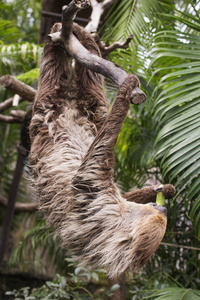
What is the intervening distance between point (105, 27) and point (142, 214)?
2815 millimetres

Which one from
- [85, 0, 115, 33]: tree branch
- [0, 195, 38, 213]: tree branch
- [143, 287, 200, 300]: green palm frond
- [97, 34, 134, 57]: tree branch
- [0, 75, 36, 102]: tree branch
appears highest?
[85, 0, 115, 33]: tree branch

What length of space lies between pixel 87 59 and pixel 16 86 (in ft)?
5.04

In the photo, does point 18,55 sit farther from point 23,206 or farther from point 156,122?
point 23,206

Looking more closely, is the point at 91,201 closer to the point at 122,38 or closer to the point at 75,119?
the point at 75,119

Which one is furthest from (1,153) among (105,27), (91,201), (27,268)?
(91,201)

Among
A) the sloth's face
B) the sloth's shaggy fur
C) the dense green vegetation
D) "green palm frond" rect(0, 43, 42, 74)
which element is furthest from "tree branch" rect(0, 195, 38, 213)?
the sloth's face

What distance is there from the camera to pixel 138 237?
2.64 m

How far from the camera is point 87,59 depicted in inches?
108

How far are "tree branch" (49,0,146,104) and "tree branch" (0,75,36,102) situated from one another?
848mm

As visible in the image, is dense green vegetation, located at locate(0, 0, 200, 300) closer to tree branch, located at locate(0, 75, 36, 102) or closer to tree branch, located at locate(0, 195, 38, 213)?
tree branch, located at locate(0, 75, 36, 102)

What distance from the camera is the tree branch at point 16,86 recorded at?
3.86 meters

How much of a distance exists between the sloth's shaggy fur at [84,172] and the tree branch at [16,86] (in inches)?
19.2

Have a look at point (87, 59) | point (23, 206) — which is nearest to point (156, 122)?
point (87, 59)

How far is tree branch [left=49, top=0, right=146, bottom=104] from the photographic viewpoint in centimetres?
244
